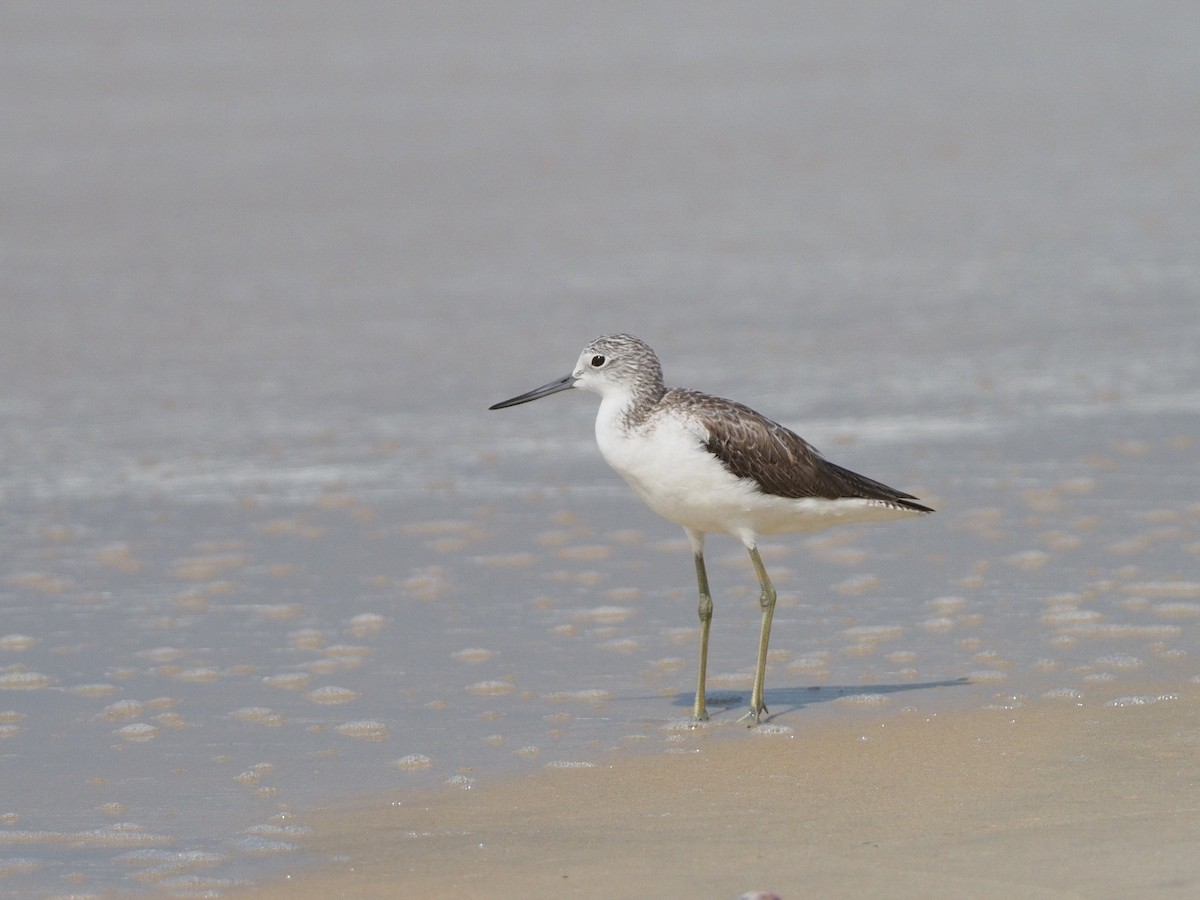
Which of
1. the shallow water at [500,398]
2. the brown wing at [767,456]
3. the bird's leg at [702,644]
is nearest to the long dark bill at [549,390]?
the brown wing at [767,456]

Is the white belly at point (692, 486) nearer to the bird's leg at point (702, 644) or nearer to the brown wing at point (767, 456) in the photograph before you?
the brown wing at point (767, 456)

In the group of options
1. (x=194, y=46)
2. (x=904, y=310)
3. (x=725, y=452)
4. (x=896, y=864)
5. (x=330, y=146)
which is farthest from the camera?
(x=194, y=46)

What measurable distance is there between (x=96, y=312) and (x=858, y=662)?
8075mm

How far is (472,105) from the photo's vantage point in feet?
71.5

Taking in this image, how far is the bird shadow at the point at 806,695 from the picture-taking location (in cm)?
684

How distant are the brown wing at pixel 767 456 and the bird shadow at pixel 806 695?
0.68 meters

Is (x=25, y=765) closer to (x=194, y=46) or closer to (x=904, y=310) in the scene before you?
(x=904, y=310)

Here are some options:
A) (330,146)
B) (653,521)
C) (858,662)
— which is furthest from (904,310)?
(330,146)

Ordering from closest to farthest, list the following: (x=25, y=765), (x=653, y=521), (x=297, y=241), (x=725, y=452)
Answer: (x=25, y=765), (x=725, y=452), (x=653, y=521), (x=297, y=241)

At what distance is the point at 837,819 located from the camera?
5535 millimetres

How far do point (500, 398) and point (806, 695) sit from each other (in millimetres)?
4863

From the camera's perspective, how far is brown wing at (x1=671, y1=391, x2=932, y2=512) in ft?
22.5

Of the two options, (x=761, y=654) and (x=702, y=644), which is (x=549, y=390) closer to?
(x=702, y=644)

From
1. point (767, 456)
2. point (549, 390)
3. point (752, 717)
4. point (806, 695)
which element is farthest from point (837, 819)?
point (549, 390)
